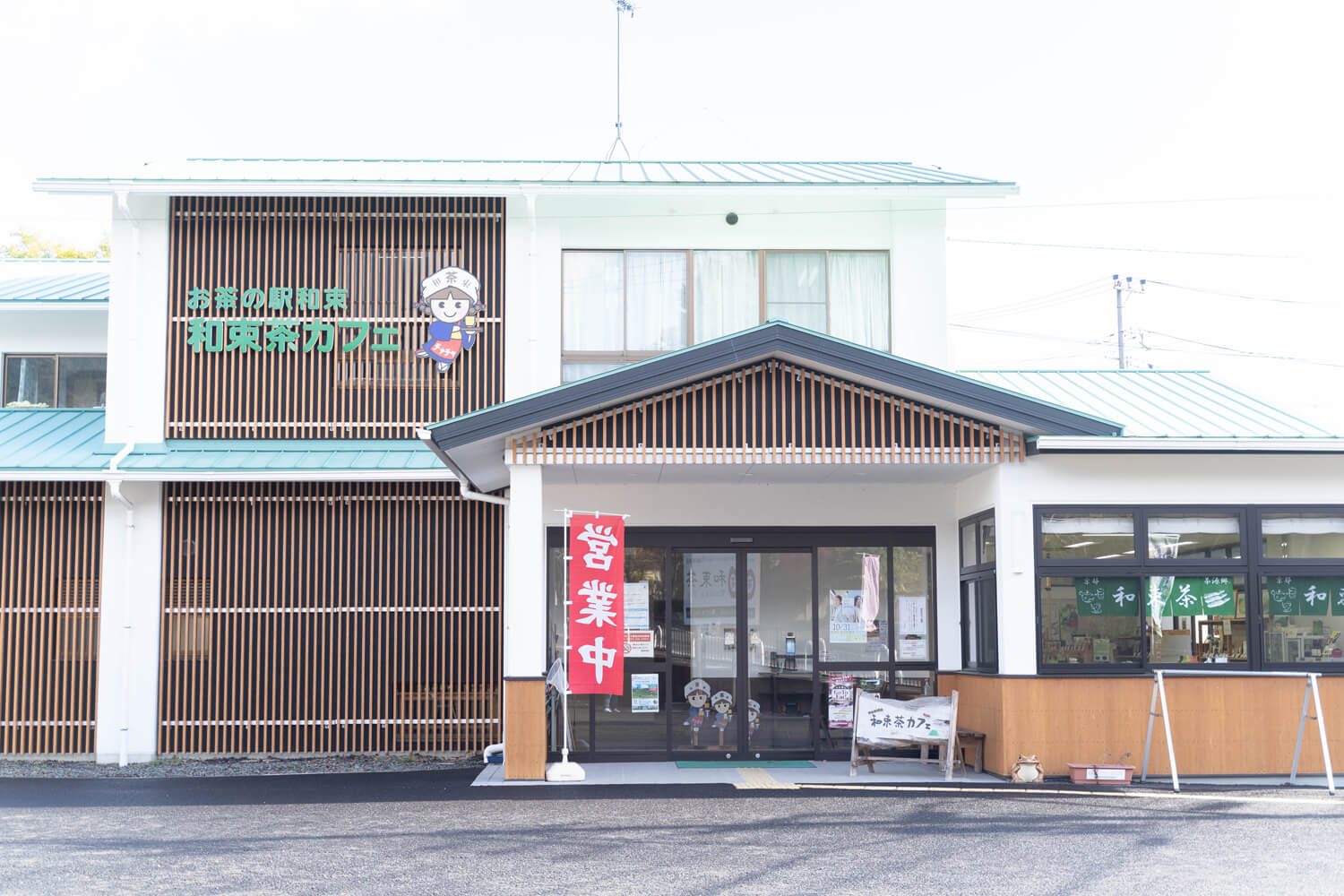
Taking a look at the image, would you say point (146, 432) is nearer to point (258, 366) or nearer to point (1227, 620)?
point (258, 366)

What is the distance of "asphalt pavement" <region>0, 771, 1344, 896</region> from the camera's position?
7684 millimetres

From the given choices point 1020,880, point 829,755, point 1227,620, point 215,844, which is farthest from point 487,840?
point 1227,620

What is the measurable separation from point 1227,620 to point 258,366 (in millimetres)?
10265

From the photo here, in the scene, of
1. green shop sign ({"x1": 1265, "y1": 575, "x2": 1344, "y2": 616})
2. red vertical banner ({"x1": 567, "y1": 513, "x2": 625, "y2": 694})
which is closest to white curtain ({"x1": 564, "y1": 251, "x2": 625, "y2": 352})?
red vertical banner ({"x1": 567, "y1": 513, "x2": 625, "y2": 694})

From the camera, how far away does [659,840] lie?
889 centimetres

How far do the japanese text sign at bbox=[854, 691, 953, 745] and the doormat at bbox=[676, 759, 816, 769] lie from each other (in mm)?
773

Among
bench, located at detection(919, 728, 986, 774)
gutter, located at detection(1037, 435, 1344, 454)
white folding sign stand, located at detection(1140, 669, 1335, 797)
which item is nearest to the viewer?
white folding sign stand, located at detection(1140, 669, 1335, 797)

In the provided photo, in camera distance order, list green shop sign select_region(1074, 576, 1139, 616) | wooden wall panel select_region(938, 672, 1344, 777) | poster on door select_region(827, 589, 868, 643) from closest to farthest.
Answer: wooden wall panel select_region(938, 672, 1344, 777) < green shop sign select_region(1074, 576, 1139, 616) < poster on door select_region(827, 589, 868, 643)

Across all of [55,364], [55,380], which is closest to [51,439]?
[55,380]

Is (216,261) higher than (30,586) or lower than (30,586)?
higher

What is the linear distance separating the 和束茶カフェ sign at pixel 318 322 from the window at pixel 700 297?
1.19 m

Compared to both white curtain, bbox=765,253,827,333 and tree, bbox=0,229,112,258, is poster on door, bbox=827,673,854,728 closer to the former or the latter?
white curtain, bbox=765,253,827,333

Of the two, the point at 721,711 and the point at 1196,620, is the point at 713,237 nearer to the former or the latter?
the point at 721,711

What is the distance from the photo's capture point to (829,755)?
1320 cm
